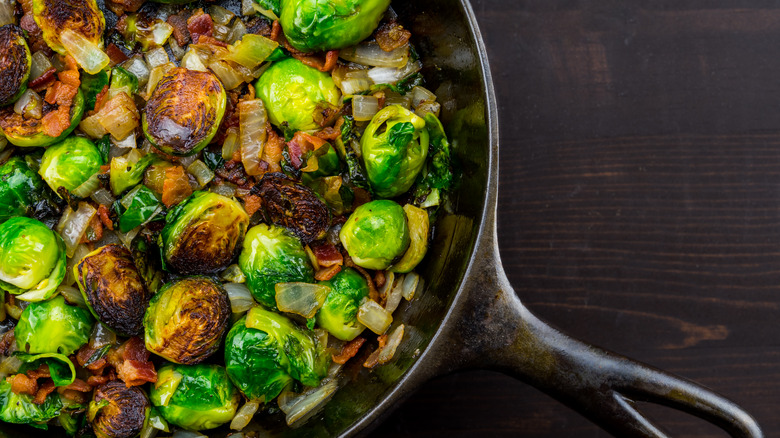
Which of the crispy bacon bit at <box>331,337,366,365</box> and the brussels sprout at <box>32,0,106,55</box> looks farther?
the crispy bacon bit at <box>331,337,366,365</box>

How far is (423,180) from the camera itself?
3.32 metres

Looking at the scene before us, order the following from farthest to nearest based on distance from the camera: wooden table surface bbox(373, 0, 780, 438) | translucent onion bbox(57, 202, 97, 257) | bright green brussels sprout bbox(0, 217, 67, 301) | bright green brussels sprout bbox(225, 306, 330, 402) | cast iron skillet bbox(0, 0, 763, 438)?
wooden table surface bbox(373, 0, 780, 438) < translucent onion bbox(57, 202, 97, 257) < bright green brussels sprout bbox(225, 306, 330, 402) < bright green brussels sprout bbox(0, 217, 67, 301) < cast iron skillet bbox(0, 0, 763, 438)

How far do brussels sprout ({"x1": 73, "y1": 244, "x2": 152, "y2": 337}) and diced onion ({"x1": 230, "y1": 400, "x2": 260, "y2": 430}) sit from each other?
67 cm

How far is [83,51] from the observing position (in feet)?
10.3

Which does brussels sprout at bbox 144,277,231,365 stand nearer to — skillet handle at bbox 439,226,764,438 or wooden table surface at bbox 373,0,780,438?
skillet handle at bbox 439,226,764,438

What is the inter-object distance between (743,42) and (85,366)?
14.4ft

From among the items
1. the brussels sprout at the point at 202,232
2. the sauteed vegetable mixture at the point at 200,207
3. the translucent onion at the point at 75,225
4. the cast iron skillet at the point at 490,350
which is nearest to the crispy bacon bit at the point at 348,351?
the sauteed vegetable mixture at the point at 200,207

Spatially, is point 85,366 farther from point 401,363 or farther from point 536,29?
point 536,29

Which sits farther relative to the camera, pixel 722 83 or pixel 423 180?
pixel 722 83

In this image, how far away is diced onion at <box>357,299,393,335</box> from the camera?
317 centimetres

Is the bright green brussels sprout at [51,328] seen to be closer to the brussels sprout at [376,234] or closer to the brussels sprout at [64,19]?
the brussels sprout at [64,19]

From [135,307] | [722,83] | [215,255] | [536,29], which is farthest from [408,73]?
[722,83]

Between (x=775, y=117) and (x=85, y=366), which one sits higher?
(x=775, y=117)

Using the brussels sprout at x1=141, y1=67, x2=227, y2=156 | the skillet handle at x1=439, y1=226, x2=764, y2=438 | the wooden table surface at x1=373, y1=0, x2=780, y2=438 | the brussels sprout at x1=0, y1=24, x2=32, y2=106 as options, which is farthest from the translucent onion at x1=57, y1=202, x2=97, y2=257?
the wooden table surface at x1=373, y1=0, x2=780, y2=438
